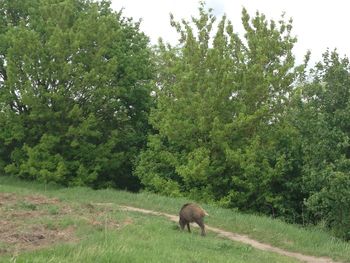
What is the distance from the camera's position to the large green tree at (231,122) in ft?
74.2

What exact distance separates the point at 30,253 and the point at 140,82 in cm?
2236

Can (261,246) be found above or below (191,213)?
below

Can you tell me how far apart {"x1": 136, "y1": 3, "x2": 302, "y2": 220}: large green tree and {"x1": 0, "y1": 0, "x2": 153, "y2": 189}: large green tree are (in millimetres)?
3197

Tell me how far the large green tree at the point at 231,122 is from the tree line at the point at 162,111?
5 cm

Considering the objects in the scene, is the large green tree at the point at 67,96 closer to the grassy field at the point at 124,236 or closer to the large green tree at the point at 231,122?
the large green tree at the point at 231,122

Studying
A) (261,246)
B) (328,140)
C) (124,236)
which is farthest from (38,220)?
(328,140)

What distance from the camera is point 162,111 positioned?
84.3 ft

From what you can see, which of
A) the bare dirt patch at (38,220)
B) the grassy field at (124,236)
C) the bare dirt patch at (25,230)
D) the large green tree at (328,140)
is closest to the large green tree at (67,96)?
the grassy field at (124,236)

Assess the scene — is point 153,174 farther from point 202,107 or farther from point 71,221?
point 71,221

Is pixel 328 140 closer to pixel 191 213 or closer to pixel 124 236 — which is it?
pixel 191 213

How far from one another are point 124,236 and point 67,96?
16866mm

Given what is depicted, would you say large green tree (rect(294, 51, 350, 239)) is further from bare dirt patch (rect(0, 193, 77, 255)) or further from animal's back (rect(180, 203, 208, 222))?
bare dirt patch (rect(0, 193, 77, 255))

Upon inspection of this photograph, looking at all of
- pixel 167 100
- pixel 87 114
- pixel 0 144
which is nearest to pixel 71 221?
pixel 167 100

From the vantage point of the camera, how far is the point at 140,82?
30.1 metres
